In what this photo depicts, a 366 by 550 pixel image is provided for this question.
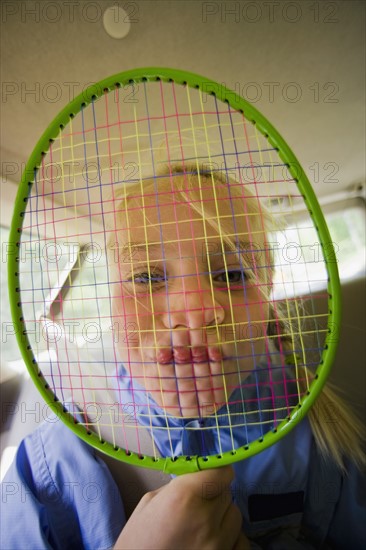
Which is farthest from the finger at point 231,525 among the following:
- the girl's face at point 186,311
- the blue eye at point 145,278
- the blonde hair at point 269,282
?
the blue eye at point 145,278

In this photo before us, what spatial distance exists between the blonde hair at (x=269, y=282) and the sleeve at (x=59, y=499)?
18.9 inches

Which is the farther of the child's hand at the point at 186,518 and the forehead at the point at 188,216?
the forehead at the point at 188,216

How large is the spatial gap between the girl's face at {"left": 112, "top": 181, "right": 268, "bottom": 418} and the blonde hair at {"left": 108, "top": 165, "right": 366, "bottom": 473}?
0.06 ft

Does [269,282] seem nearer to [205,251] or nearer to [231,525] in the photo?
[205,251]

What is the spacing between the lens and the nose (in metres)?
0.56

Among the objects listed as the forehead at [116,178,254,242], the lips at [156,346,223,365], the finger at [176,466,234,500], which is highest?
the forehead at [116,178,254,242]

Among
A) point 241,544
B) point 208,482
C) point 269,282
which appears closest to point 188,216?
point 269,282

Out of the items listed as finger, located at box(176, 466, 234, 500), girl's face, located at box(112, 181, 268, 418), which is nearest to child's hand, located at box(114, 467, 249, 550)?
finger, located at box(176, 466, 234, 500)

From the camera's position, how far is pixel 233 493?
2.41ft

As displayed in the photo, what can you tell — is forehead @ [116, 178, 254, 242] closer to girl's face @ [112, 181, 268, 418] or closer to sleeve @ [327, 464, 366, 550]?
girl's face @ [112, 181, 268, 418]

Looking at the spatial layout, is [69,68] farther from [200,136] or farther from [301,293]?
[301,293]

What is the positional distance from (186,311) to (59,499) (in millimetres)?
542

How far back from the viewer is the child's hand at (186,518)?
1.60 feet

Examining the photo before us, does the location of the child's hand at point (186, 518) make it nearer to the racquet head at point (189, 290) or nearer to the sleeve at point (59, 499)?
the racquet head at point (189, 290)
